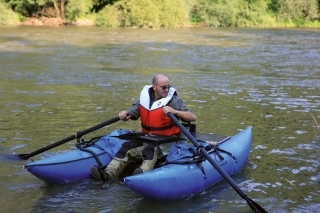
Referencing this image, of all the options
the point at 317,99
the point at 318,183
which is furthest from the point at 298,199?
the point at 317,99

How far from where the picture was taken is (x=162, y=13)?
1169 inches

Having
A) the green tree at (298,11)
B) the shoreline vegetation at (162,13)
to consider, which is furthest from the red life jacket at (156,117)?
the green tree at (298,11)

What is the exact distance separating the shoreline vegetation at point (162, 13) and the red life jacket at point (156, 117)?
2499 centimetres

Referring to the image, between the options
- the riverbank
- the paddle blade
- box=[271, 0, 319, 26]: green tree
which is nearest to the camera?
the paddle blade

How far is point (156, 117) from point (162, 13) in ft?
83.8

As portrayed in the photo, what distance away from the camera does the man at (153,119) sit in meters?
4.71

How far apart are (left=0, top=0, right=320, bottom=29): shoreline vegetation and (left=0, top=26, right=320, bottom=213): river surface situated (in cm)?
A: 1064

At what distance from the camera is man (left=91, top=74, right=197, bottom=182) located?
15.4 feet

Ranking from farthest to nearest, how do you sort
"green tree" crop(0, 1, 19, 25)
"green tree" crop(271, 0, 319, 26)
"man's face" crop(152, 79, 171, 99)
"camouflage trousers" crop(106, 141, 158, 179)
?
"green tree" crop(271, 0, 319, 26) → "green tree" crop(0, 1, 19, 25) → "man's face" crop(152, 79, 171, 99) → "camouflage trousers" crop(106, 141, 158, 179)

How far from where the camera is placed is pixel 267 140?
6578 millimetres

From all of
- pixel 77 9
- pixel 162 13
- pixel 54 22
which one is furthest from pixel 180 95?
pixel 77 9

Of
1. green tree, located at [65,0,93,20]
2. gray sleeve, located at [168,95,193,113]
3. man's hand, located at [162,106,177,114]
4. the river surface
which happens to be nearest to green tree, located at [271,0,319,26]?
green tree, located at [65,0,93,20]

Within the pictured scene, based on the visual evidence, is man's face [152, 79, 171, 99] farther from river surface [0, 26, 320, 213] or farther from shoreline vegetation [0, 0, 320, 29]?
shoreline vegetation [0, 0, 320, 29]

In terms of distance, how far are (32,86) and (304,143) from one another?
6.01 metres
